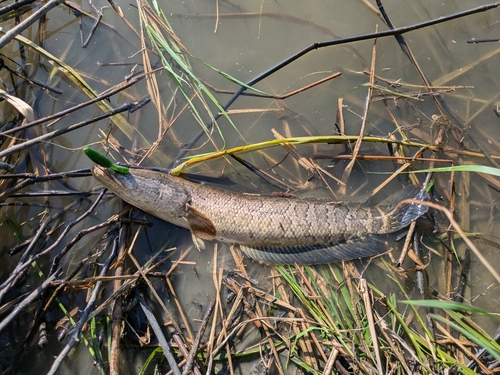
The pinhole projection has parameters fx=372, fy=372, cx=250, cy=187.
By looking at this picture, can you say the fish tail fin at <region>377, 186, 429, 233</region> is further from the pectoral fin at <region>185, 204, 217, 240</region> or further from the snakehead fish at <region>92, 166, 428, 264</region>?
the pectoral fin at <region>185, 204, 217, 240</region>

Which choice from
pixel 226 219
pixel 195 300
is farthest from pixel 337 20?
pixel 195 300

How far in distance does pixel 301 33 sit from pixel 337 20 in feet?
1.31

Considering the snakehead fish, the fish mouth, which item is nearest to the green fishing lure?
the fish mouth

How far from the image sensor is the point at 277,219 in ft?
10.7

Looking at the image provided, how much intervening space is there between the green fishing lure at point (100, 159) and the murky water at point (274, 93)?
0.74 meters

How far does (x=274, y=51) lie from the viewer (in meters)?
3.77

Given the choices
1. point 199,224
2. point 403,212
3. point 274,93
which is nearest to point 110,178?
point 199,224

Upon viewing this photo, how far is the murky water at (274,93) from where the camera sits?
357cm

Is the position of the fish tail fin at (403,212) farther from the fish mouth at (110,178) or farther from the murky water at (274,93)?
the fish mouth at (110,178)

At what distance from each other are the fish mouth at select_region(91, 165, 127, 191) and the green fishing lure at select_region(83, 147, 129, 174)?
5.1 inches

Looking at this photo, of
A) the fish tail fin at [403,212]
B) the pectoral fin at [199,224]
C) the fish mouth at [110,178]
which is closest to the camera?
the fish mouth at [110,178]

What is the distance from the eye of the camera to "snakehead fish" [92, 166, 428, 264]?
3.27 m

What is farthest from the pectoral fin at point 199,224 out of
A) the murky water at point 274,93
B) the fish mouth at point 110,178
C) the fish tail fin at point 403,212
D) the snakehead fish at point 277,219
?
the fish tail fin at point 403,212

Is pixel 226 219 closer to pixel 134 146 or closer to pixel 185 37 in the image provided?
pixel 134 146
